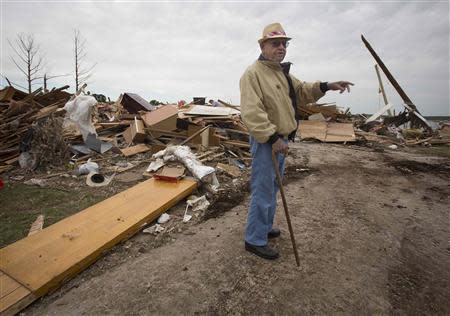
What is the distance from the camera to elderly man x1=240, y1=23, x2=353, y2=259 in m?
2.43

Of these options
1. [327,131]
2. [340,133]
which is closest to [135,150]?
[327,131]

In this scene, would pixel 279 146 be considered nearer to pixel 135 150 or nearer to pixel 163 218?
pixel 163 218

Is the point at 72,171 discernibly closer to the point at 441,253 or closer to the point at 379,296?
the point at 379,296

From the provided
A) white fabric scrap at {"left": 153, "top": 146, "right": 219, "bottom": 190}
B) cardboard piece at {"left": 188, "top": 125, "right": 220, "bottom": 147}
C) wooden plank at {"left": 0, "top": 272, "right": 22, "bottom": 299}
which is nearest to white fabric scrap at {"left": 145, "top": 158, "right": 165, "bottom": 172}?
white fabric scrap at {"left": 153, "top": 146, "right": 219, "bottom": 190}

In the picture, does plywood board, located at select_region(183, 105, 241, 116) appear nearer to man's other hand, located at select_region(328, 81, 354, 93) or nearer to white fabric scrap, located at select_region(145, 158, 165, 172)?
white fabric scrap, located at select_region(145, 158, 165, 172)

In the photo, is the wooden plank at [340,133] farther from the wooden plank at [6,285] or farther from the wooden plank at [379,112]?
the wooden plank at [6,285]

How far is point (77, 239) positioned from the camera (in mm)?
2951

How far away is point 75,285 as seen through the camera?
247cm

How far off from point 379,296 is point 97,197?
4.02 metres

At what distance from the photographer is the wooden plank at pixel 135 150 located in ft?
22.6

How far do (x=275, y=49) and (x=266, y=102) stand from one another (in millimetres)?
477

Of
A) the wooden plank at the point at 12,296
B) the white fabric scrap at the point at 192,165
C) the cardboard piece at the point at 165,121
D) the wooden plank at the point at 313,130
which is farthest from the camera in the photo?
the wooden plank at the point at 313,130

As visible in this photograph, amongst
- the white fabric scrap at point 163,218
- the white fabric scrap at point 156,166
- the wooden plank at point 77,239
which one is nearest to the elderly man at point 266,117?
the white fabric scrap at point 163,218

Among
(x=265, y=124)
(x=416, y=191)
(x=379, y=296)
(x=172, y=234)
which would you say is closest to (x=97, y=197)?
(x=172, y=234)
